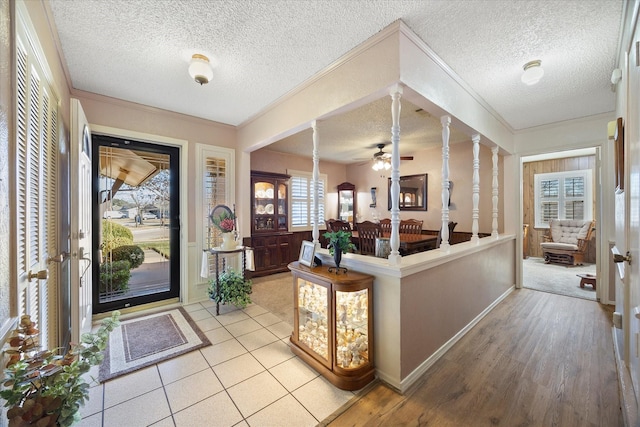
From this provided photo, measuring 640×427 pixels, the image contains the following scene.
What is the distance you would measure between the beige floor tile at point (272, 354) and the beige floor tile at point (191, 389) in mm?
385

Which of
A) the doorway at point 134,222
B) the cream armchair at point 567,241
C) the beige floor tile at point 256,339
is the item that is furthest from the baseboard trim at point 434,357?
the cream armchair at point 567,241

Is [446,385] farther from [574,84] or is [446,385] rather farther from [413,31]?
[574,84]

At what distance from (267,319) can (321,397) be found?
1349 mm

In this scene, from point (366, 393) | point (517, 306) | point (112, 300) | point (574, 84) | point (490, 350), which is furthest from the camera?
point (517, 306)

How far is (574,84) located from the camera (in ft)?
8.46

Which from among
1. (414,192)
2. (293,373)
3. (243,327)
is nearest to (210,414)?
(293,373)

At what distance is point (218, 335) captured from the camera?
2572 millimetres

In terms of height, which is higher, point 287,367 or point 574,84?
point 574,84

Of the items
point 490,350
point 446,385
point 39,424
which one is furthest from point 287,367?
point 490,350

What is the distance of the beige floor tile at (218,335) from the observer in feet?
8.13

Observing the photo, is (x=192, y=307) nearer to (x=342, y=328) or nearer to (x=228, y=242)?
(x=228, y=242)

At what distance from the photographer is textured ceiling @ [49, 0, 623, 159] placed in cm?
163

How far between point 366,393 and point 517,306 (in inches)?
106

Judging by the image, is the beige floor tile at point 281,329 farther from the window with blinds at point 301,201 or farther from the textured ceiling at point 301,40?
the window with blinds at point 301,201
